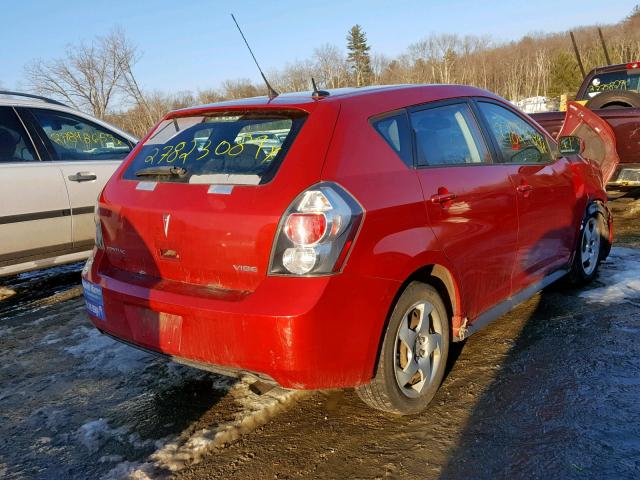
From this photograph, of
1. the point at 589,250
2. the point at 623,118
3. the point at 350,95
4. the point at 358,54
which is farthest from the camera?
the point at 358,54

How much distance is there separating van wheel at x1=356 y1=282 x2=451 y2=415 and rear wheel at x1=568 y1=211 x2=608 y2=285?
1949 mm

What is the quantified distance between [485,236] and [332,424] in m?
1.33

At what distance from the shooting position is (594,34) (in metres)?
51.8

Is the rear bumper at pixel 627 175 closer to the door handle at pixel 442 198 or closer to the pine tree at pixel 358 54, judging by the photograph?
the door handle at pixel 442 198

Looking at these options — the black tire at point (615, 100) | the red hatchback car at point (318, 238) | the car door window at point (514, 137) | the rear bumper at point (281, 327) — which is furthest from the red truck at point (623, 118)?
the rear bumper at point (281, 327)

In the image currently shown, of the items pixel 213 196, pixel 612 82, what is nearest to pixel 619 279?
pixel 213 196

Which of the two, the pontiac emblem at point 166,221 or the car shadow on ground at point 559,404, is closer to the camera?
the car shadow on ground at point 559,404

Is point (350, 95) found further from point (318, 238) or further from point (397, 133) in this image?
point (318, 238)

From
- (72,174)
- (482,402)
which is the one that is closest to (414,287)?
(482,402)

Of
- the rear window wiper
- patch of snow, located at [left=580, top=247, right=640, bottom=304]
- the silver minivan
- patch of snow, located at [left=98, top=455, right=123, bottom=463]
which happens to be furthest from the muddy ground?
the rear window wiper

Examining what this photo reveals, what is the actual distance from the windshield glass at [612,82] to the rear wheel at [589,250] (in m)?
5.25

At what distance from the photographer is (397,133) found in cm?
281

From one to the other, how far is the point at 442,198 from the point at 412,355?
0.80 m

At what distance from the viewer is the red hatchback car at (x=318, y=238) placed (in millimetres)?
2322
